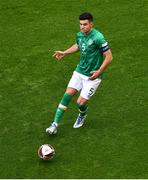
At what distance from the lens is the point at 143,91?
12484mm

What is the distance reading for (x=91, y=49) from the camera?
34.7 feet

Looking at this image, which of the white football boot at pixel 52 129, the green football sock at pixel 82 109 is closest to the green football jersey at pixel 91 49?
the green football sock at pixel 82 109

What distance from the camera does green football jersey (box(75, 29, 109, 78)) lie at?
10438 mm

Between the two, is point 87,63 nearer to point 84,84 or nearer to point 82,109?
point 84,84

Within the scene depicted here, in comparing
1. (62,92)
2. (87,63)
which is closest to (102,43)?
(87,63)

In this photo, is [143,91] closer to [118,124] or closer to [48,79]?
[118,124]

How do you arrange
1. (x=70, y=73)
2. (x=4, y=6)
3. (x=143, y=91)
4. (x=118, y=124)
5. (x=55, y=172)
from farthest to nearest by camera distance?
1. (x=4, y=6)
2. (x=70, y=73)
3. (x=143, y=91)
4. (x=118, y=124)
5. (x=55, y=172)

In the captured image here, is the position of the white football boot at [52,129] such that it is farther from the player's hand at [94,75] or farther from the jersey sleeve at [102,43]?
the jersey sleeve at [102,43]

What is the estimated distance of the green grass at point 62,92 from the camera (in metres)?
10.3

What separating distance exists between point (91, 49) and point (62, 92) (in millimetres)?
2337

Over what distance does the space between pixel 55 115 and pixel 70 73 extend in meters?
2.33

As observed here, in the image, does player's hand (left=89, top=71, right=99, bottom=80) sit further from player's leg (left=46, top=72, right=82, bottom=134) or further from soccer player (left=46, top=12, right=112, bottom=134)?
player's leg (left=46, top=72, right=82, bottom=134)

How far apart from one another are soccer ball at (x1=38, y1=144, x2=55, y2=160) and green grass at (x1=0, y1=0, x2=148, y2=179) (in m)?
0.17

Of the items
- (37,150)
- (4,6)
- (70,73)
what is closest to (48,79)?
(70,73)
